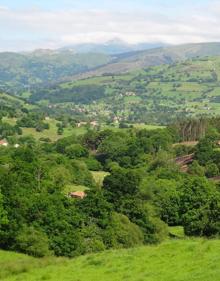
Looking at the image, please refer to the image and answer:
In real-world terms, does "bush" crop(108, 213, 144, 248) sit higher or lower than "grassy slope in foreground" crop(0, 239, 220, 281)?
lower

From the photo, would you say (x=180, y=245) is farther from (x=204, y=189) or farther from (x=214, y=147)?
(x=214, y=147)

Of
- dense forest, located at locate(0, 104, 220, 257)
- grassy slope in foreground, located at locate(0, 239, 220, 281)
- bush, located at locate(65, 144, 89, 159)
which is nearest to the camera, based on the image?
grassy slope in foreground, located at locate(0, 239, 220, 281)

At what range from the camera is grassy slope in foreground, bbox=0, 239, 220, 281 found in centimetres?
2219

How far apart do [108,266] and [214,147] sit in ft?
401

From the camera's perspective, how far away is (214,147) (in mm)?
144750

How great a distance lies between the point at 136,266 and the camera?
25.0 m

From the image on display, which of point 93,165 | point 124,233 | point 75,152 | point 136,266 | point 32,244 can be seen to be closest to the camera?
point 136,266

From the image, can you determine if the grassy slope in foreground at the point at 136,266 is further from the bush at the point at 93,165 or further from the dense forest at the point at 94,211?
the bush at the point at 93,165

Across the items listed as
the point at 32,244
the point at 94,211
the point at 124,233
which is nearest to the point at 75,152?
the point at 94,211

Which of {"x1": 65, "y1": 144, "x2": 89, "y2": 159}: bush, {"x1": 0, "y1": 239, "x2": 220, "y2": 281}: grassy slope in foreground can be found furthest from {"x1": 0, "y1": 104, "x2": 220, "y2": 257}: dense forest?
{"x1": 65, "y1": 144, "x2": 89, "y2": 159}: bush

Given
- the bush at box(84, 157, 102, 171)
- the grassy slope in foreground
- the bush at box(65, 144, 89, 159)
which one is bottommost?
the bush at box(84, 157, 102, 171)

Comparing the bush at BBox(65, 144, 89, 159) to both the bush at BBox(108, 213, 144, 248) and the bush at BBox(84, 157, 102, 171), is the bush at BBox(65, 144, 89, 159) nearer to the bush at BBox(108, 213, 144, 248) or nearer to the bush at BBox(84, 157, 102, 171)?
the bush at BBox(84, 157, 102, 171)

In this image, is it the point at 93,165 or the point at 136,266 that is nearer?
the point at 136,266

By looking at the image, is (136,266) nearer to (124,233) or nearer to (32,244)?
(32,244)
